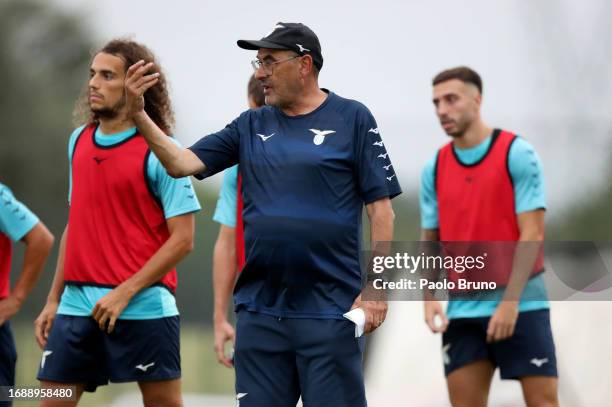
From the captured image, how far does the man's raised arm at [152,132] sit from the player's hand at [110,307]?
112 cm

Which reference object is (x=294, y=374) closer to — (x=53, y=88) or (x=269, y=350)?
A: (x=269, y=350)

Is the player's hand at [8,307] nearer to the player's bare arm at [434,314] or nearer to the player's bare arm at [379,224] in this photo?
the player's bare arm at [434,314]

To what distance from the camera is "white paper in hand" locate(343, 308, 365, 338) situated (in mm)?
5656

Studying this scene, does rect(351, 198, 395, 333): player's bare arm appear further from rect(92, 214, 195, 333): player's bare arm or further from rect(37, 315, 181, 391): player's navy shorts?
rect(37, 315, 181, 391): player's navy shorts

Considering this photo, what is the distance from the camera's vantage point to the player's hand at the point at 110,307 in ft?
21.9

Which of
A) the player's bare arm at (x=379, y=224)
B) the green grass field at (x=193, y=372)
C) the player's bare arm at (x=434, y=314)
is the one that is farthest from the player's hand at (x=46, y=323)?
the green grass field at (x=193, y=372)

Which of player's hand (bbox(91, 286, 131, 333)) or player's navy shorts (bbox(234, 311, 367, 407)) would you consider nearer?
player's navy shorts (bbox(234, 311, 367, 407))

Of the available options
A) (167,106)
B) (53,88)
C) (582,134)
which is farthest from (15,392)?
(53,88)

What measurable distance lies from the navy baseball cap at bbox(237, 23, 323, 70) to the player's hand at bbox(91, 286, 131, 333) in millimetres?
1599

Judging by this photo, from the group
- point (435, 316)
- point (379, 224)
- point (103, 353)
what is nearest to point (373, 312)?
point (379, 224)

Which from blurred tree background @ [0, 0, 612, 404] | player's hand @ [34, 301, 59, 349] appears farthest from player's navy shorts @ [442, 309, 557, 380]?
blurred tree background @ [0, 0, 612, 404]

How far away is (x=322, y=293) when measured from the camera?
229 inches

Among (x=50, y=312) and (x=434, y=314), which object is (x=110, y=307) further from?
(x=434, y=314)

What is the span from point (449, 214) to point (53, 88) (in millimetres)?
27468
